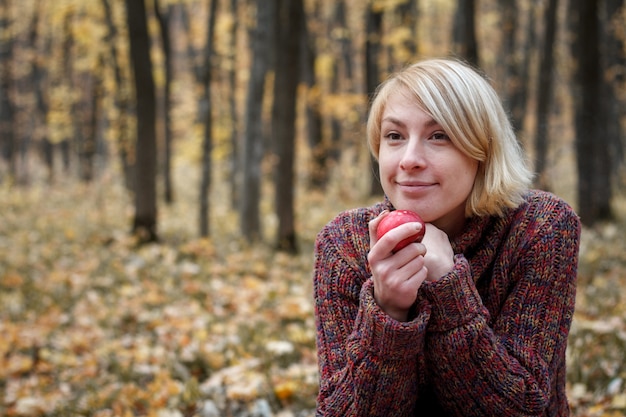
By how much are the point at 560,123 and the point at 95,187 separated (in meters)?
22.8

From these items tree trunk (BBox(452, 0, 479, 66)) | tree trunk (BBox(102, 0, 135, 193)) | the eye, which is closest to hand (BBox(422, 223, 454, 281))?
the eye

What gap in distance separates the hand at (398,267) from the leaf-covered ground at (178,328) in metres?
2.20

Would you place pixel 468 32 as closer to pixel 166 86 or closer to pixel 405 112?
pixel 405 112

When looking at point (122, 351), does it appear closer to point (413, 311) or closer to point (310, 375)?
point (310, 375)

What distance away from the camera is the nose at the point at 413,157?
188cm

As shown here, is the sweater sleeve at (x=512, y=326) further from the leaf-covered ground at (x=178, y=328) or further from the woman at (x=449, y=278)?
the leaf-covered ground at (x=178, y=328)

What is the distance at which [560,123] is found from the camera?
31375 mm

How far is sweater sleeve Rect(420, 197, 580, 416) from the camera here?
177cm

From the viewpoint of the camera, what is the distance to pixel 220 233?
12227 millimetres

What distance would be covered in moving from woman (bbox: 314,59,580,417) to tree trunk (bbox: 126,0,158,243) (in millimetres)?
8531

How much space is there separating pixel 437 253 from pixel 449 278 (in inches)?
3.9

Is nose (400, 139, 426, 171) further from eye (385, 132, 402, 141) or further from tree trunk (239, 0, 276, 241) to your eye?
tree trunk (239, 0, 276, 241)

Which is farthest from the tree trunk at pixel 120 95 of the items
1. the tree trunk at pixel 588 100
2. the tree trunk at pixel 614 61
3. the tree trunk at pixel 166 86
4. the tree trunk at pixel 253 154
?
the tree trunk at pixel 614 61

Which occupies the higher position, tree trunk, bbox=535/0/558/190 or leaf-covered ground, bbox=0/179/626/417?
tree trunk, bbox=535/0/558/190
